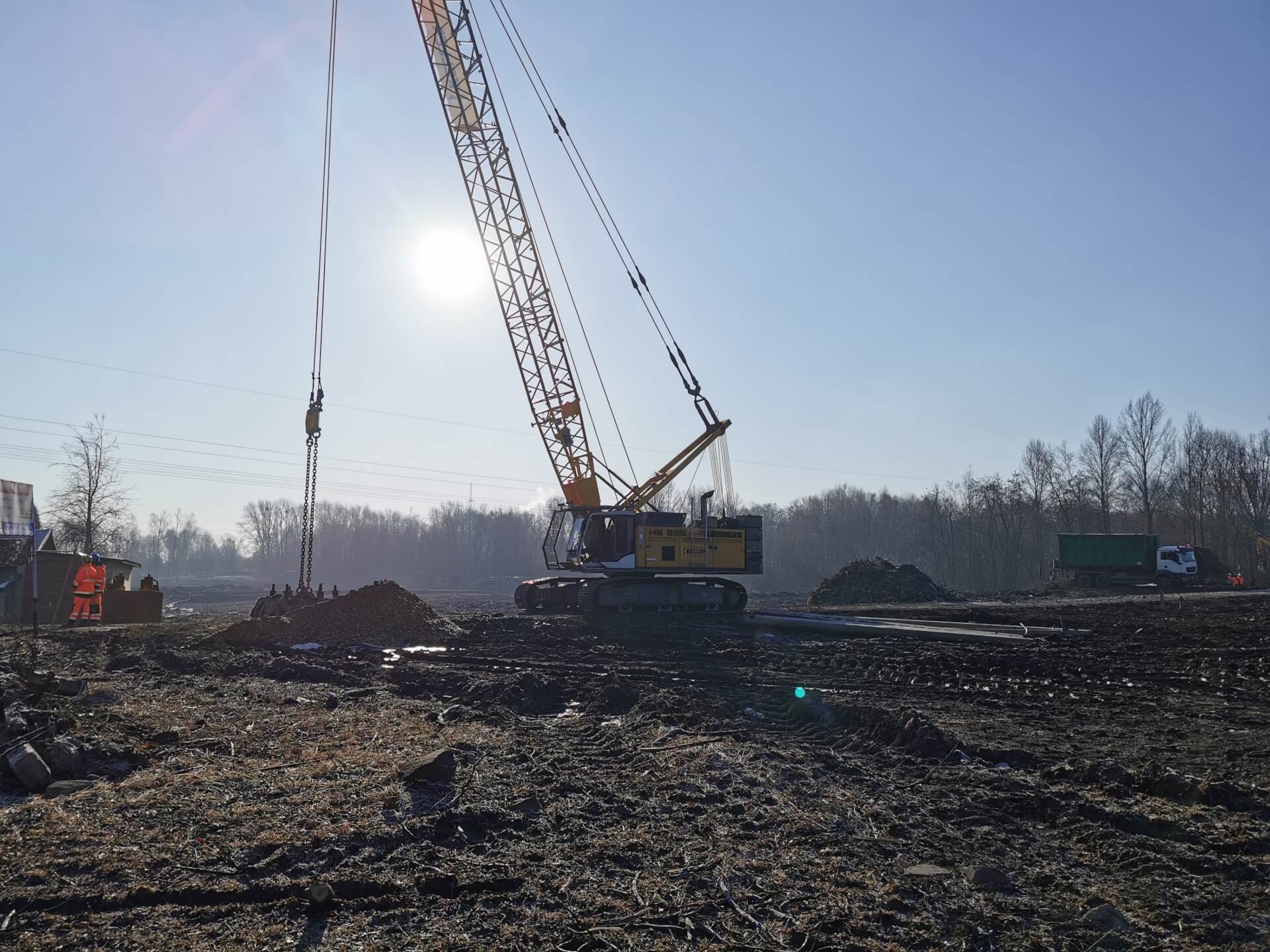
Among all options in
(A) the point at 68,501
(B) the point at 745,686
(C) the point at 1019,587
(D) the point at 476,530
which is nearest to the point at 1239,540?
Answer: (C) the point at 1019,587

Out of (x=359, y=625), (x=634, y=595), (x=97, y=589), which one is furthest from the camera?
(x=634, y=595)

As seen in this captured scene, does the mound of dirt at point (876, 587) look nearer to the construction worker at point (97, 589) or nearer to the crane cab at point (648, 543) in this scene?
the crane cab at point (648, 543)

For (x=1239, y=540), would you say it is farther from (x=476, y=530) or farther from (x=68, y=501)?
(x=476, y=530)

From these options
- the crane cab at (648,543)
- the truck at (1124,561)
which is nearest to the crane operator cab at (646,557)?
the crane cab at (648,543)

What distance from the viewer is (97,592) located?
740 inches

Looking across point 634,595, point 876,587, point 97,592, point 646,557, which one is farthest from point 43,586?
point 876,587

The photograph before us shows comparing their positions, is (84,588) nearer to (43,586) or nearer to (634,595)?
(43,586)

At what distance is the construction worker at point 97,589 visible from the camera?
18625mm

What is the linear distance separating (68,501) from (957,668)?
122 ft

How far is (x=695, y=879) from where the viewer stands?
4422 millimetres

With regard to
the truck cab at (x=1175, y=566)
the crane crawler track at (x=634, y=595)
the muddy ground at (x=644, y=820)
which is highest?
the truck cab at (x=1175, y=566)

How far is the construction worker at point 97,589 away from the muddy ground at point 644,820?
333 inches

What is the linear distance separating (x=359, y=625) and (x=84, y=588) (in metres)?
6.41

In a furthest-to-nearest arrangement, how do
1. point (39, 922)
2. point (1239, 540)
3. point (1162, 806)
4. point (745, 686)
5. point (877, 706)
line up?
1. point (1239, 540)
2. point (745, 686)
3. point (877, 706)
4. point (1162, 806)
5. point (39, 922)
